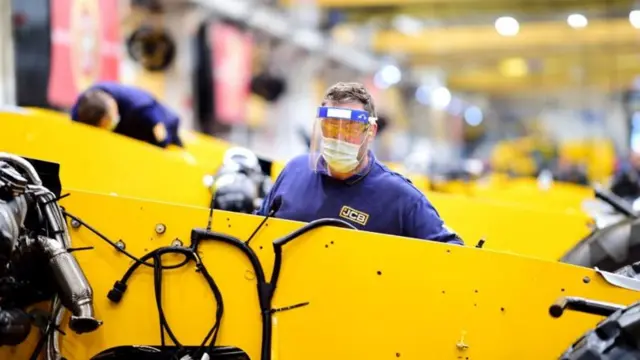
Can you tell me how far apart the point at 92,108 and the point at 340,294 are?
2800 mm

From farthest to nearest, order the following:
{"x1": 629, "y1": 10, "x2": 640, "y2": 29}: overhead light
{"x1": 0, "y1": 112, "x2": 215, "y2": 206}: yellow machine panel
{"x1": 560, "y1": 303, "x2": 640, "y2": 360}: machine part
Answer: {"x1": 629, "y1": 10, "x2": 640, "y2": 29}: overhead light < {"x1": 0, "y1": 112, "x2": 215, "y2": 206}: yellow machine panel < {"x1": 560, "y1": 303, "x2": 640, "y2": 360}: machine part

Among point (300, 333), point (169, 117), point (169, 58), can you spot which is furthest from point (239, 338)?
point (169, 58)

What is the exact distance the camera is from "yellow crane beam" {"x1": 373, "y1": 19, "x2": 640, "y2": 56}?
1831 cm

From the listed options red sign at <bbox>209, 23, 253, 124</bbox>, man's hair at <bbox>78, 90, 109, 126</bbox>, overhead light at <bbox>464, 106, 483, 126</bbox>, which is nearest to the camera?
man's hair at <bbox>78, 90, 109, 126</bbox>

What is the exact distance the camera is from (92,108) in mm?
5484

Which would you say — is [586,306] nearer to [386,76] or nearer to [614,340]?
[614,340]

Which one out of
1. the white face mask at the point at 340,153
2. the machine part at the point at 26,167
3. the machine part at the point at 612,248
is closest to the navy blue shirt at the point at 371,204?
the white face mask at the point at 340,153

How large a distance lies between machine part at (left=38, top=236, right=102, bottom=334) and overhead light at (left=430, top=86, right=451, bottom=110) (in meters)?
24.0

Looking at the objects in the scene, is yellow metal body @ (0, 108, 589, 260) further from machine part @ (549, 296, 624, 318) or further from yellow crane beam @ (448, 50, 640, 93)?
yellow crane beam @ (448, 50, 640, 93)

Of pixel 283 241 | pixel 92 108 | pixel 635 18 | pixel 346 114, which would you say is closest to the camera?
pixel 283 241

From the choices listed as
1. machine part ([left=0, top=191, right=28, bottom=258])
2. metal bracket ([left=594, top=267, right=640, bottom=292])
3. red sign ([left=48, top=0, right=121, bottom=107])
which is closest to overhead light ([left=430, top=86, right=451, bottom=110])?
red sign ([left=48, top=0, right=121, bottom=107])

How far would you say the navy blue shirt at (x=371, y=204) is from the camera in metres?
3.57

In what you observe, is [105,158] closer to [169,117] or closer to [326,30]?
[169,117]

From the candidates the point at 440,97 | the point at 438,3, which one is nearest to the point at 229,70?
the point at 438,3
